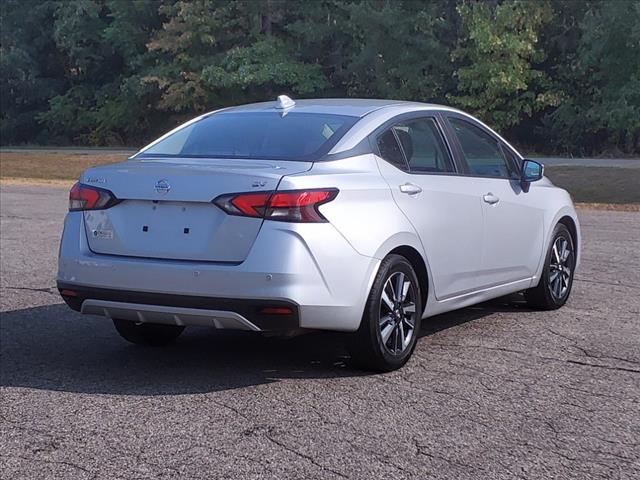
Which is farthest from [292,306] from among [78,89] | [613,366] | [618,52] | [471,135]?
[78,89]

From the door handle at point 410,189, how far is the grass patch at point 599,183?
48.0 ft

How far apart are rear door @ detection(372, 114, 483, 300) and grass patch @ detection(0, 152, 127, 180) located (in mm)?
24460

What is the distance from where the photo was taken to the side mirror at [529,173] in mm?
8062

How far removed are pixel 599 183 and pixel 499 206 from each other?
1679 centimetres

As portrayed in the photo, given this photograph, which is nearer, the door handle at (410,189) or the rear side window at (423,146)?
the door handle at (410,189)

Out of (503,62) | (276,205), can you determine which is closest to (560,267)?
(276,205)

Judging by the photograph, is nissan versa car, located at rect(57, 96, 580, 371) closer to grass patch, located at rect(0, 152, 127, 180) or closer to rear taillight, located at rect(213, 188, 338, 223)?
rear taillight, located at rect(213, 188, 338, 223)

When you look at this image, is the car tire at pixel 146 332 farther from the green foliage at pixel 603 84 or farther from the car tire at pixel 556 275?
the green foliage at pixel 603 84

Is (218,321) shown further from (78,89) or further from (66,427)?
(78,89)

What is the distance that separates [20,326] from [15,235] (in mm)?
6609

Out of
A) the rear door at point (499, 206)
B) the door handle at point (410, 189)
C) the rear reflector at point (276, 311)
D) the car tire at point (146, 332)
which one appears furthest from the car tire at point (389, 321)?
the car tire at point (146, 332)

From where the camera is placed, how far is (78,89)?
58125 millimetres

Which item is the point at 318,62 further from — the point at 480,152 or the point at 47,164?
the point at 480,152

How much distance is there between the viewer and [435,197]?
6.89 m
